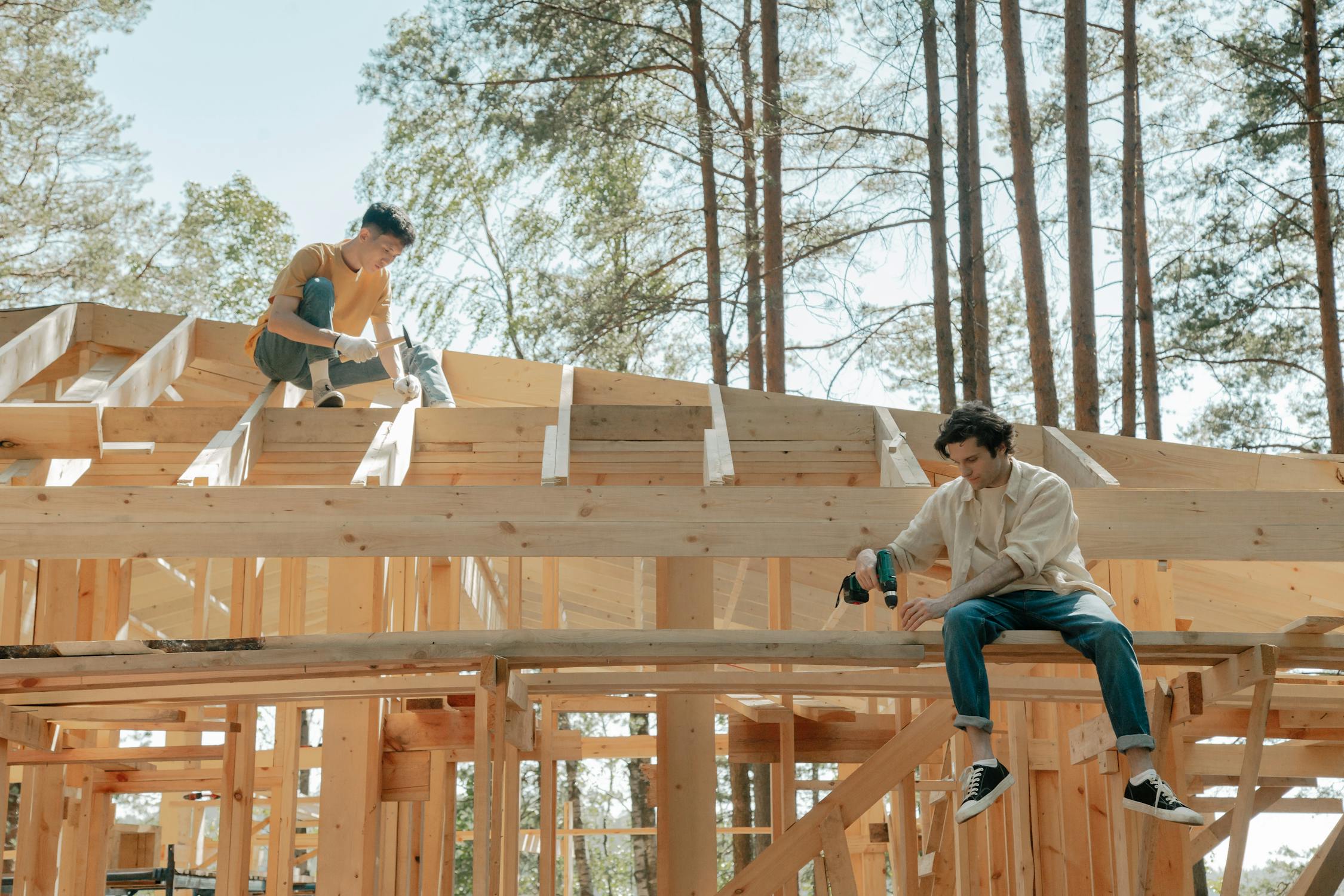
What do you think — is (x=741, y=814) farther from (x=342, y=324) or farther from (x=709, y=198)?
(x=342, y=324)

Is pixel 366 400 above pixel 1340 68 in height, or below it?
below

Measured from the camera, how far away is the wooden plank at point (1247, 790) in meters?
3.81

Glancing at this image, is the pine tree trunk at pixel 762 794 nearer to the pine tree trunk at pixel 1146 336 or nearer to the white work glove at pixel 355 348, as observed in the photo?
the pine tree trunk at pixel 1146 336

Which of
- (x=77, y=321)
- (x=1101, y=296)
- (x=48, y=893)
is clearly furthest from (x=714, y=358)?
(x=48, y=893)

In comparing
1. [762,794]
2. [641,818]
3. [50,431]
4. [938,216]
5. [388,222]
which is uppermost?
[938,216]

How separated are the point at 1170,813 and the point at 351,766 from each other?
3.25 metres

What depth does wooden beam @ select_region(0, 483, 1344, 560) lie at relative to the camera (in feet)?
14.1

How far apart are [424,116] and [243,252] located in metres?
7.91

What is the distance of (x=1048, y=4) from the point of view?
13688 millimetres

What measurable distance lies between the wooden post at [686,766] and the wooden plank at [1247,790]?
1720 mm

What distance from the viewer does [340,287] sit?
616cm

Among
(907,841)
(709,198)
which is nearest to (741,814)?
(709,198)

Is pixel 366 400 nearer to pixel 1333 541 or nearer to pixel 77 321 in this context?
pixel 77 321

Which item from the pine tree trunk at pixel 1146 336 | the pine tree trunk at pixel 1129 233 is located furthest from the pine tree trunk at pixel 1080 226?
the pine tree trunk at pixel 1146 336
